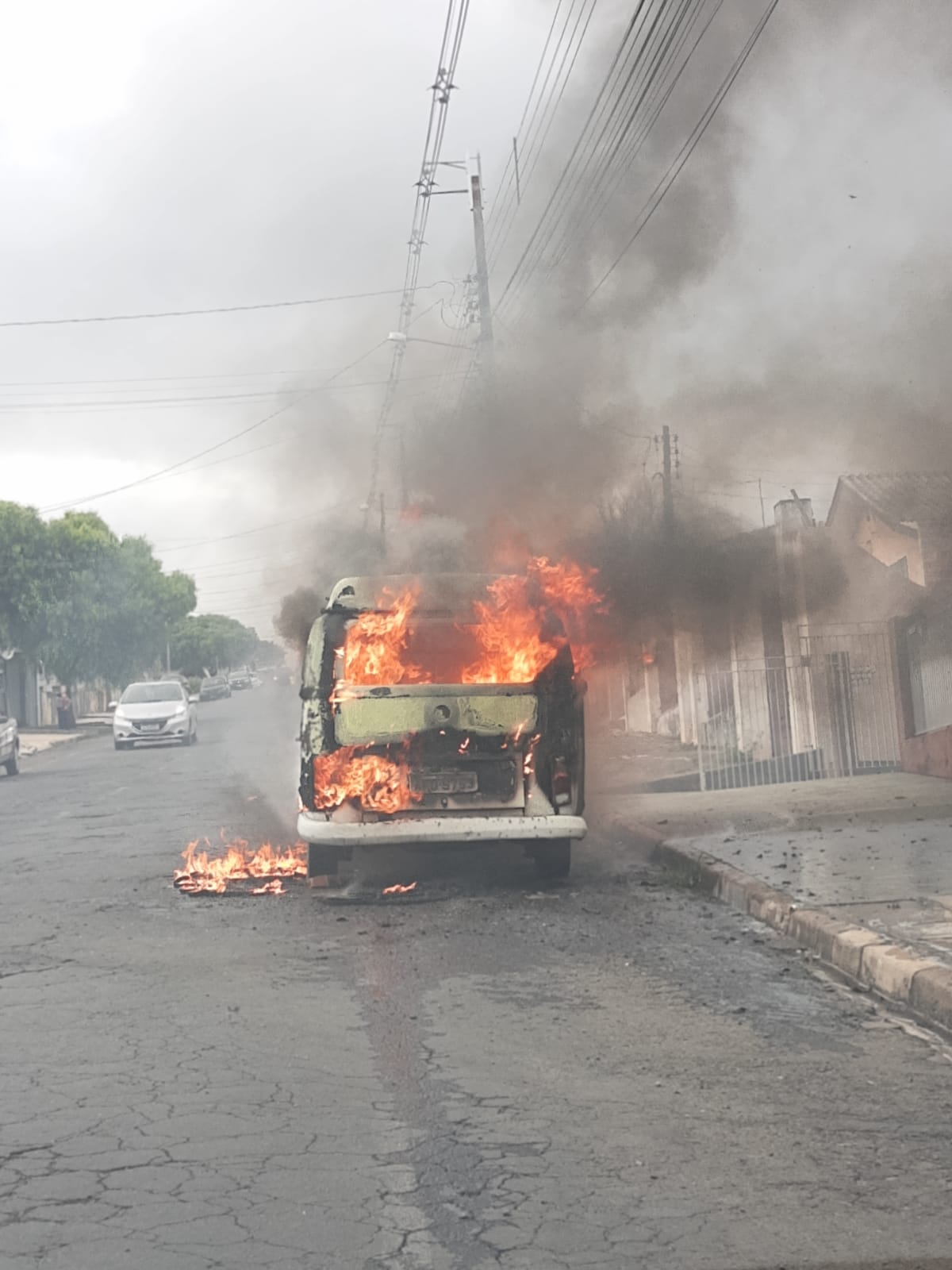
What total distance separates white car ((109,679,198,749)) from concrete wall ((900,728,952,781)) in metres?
18.8

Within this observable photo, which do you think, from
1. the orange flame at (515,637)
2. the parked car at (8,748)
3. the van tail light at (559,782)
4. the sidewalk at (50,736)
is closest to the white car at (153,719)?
the sidewalk at (50,736)

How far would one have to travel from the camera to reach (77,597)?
50.7 m

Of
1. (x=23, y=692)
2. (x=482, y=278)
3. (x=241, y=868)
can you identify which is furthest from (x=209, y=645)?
(x=241, y=868)

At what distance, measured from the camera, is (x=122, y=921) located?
841 centimetres

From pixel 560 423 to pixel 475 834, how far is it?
313 inches

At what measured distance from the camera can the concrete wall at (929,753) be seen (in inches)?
557

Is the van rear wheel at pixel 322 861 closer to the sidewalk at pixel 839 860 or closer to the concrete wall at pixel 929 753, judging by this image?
the sidewalk at pixel 839 860

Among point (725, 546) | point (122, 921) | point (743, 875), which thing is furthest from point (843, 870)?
point (725, 546)

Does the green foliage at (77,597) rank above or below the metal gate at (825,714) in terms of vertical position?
above

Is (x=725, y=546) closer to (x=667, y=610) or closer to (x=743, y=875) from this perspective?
(x=667, y=610)

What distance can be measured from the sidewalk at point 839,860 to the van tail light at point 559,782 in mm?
1206

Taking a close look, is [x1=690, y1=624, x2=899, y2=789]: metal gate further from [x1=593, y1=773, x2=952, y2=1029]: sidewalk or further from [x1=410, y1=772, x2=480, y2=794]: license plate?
[x1=410, y1=772, x2=480, y2=794]: license plate

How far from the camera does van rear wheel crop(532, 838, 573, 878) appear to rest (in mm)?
9203

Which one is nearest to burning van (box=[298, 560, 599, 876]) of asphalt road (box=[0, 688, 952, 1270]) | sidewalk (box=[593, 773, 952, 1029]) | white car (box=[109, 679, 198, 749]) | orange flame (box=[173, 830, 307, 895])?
asphalt road (box=[0, 688, 952, 1270])
